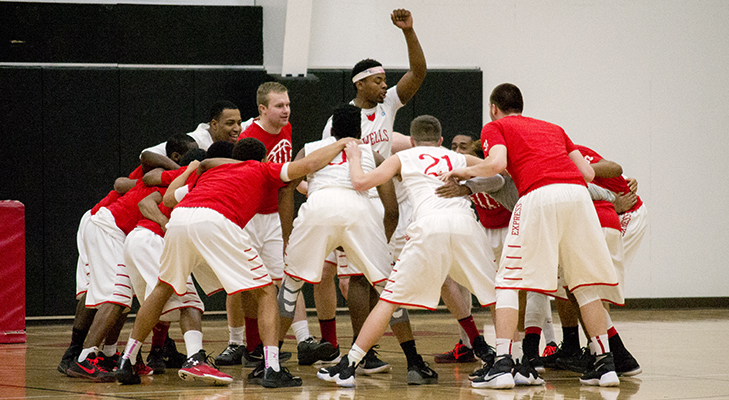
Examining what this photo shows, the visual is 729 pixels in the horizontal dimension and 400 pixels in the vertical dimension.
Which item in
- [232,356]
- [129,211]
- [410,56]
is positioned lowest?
[232,356]

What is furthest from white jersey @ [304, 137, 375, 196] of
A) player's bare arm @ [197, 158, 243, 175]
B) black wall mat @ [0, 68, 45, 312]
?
black wall mat @ [0, 68, 45, 312]

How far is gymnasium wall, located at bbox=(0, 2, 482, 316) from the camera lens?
1073 cm

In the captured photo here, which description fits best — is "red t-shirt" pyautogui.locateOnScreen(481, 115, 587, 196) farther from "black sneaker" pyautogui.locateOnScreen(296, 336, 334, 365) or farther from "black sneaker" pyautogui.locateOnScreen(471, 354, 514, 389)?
"black sneaker" pyautogui.locateOnScreen(296, 336, 334, 365)

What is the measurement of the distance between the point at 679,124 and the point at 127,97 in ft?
26.9

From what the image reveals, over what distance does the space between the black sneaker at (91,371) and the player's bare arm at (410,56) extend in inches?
125

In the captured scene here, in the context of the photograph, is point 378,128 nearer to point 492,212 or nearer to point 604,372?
point 492,212

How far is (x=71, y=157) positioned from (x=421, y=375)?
7385 mm

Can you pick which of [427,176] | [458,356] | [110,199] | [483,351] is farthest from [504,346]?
[110,199]

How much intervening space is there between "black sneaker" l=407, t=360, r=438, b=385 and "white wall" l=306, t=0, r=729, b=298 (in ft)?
23.8

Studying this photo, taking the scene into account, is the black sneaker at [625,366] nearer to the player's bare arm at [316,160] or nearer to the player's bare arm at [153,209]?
the player's bare arm at [316,160]

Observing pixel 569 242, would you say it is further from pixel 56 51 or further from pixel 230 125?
pixel 56 51

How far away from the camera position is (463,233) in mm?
5105

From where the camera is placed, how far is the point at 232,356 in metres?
6.43

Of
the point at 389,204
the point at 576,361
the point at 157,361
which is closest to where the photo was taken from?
the point at 389,204
